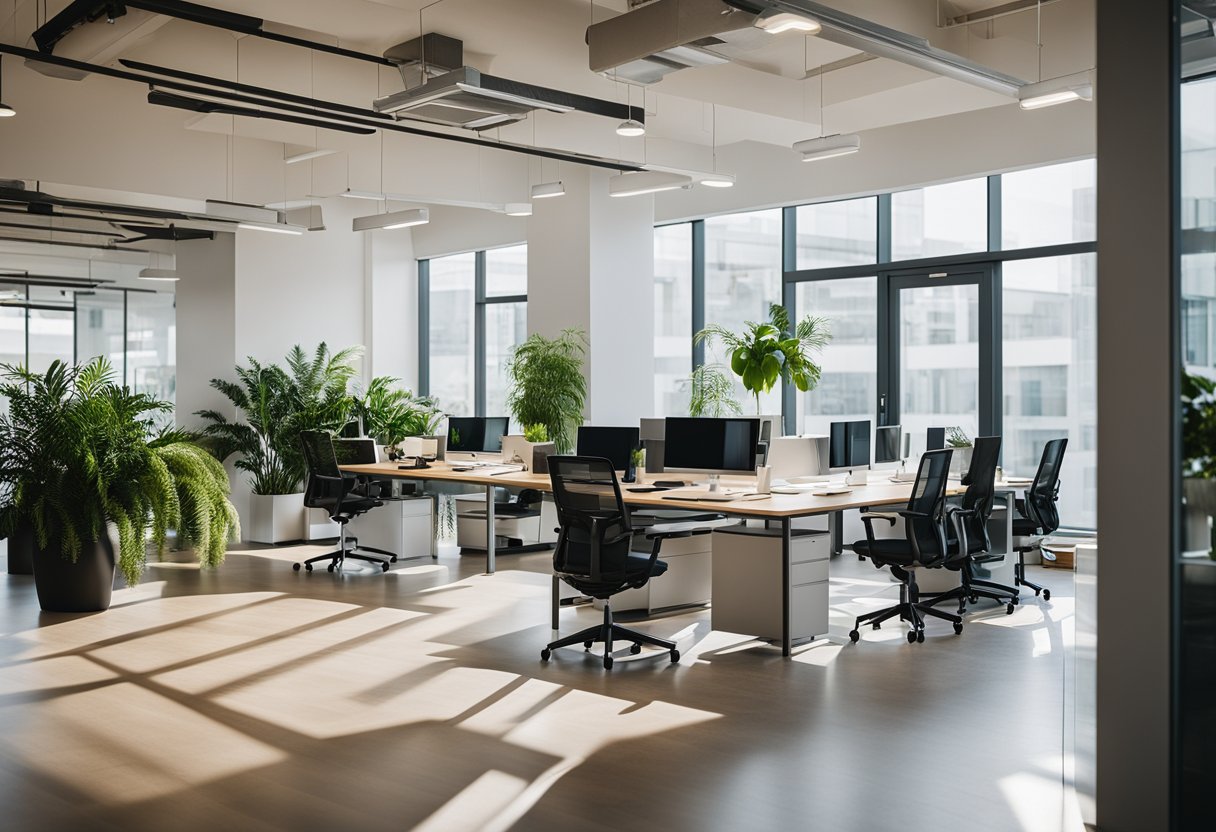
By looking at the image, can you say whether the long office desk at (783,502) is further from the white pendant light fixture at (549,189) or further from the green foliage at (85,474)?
the white pendant light fixture at (549,189)

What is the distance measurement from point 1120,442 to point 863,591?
512 cm

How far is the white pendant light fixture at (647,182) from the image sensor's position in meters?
10.0

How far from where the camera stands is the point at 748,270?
40.2ft

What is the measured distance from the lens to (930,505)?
6.85 m

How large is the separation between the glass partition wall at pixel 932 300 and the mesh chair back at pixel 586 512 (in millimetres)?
5626

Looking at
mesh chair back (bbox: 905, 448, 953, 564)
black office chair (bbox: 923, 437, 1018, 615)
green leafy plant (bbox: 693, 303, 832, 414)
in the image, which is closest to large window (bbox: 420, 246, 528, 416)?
green leafy plant (bbox: 693, 303, 832, 414)

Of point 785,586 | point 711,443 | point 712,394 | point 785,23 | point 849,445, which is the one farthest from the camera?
point 712,394

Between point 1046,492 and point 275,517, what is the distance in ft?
24.6

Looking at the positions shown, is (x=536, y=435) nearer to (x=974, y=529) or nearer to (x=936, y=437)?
(x=936, y=437)

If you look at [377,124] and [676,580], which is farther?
[377,124]

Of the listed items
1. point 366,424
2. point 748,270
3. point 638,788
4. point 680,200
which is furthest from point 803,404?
point 638,788

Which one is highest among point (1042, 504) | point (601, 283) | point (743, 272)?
point (743, 272)

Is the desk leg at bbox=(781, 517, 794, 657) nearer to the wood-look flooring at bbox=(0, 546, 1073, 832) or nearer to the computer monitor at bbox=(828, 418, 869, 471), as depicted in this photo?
the wood-look flooring at bbox=(0, 546, 1073, 832)

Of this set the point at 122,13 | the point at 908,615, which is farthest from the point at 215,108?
the point at 908,615
